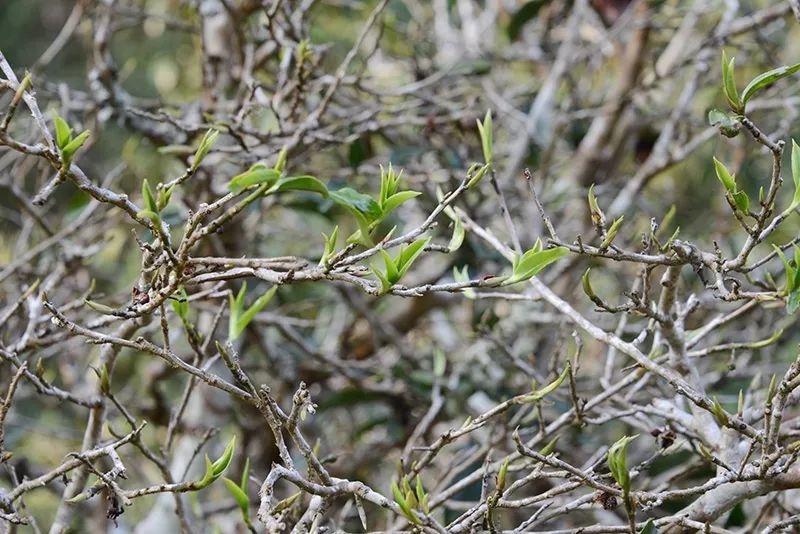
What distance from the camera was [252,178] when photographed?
0.69 metres

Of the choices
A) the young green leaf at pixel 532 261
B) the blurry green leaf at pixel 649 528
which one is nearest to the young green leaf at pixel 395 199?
the young green leaf at pixel 532 261

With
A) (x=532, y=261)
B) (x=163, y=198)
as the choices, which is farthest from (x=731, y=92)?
(x=163, y=198)

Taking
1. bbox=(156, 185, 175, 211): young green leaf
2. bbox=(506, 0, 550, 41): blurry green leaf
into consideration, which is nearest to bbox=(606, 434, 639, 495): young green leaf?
bbox=(156, 185, 175, 211): young green leaf

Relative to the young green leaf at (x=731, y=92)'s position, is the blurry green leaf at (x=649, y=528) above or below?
below

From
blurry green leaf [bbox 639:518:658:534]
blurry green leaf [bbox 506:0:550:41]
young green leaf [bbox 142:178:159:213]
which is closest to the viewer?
young green leaf [bbox 142:178:159:213]

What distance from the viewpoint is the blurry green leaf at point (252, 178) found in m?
0.68

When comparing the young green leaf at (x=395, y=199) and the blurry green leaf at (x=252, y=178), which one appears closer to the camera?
the blurry green leaf at (x=252, y=178)

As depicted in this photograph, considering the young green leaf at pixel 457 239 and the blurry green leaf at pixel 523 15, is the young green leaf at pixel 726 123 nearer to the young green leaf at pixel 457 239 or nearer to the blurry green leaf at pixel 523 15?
the young green leaf at pixel 457 239

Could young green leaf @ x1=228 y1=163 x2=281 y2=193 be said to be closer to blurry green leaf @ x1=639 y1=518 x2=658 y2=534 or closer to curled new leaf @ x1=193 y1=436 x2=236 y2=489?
curled new leaf @ x1=193 y1=436 x2=236 y2=489

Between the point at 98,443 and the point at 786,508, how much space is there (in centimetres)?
81

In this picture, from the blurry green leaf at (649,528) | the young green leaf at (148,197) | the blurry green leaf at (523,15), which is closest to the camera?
the young green leaf at (148,197)

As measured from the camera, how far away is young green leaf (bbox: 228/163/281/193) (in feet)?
2.24

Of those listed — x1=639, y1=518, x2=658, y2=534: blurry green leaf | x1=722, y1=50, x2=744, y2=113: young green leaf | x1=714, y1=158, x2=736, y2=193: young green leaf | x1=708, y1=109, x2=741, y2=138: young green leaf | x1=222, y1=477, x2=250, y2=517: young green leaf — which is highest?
x1=722, y1=50, x2=744, y2=113: young green leaf

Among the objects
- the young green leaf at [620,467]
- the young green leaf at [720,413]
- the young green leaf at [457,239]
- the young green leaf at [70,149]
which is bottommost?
the young green leaf at [620,467]
